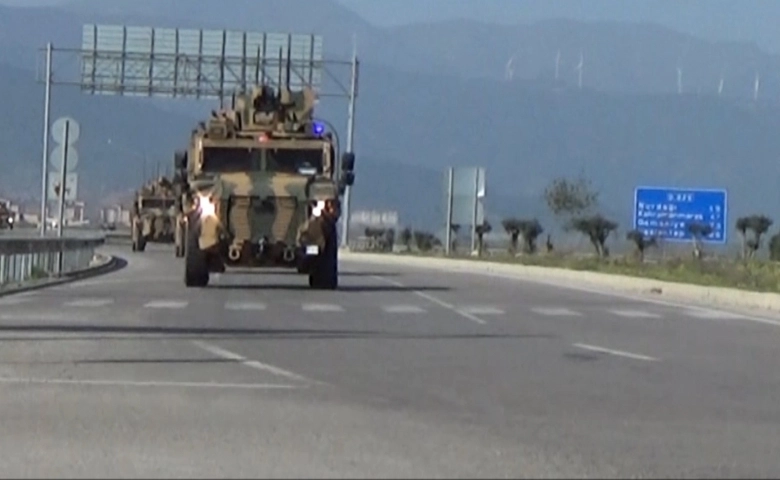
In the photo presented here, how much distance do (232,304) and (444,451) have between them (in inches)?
706

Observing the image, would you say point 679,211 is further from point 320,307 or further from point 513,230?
point 320,307

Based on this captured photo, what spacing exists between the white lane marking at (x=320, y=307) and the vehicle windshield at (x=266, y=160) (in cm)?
487

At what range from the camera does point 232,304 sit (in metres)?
30.3

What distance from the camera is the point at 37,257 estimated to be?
40.6m

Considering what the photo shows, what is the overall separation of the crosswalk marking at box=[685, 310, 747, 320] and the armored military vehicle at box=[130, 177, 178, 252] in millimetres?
42177

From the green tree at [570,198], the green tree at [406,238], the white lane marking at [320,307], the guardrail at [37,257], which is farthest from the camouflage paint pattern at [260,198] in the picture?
the green tree at [406,238]

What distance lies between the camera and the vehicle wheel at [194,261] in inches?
1366

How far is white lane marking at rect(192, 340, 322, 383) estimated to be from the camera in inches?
700

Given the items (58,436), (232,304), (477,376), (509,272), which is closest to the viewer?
(58,436)

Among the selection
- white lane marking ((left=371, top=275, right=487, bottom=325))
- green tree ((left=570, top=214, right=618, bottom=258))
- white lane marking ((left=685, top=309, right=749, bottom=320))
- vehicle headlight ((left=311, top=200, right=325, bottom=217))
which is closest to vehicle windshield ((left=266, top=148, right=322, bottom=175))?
vehicle headlight ((left=311, top=200, right=325, bottom=217))

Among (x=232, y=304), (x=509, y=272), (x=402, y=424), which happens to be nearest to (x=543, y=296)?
(x=232, y=304)

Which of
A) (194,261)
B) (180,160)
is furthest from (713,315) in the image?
(180,160)

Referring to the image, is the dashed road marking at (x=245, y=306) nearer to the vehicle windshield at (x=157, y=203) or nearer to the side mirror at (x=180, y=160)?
the side mirror at (x=180, y=160)

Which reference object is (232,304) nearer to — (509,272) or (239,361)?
(239,361)
